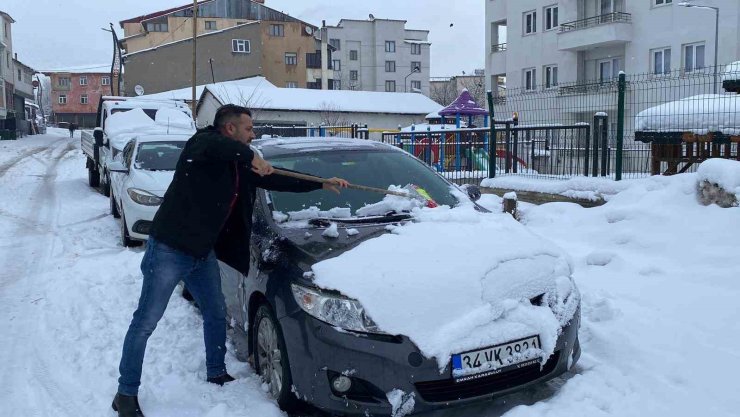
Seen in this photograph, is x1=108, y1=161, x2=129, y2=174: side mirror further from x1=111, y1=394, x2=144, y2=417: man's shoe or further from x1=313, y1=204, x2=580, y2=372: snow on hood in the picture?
x1=313, y1=204, x2=580, y2=372: snow on hood

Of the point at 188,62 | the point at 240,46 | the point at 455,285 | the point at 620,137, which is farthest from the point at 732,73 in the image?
the point at 240,46

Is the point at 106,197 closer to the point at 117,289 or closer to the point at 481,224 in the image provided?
the point at 117,289

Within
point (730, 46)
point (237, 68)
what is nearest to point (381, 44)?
point (237, 68)

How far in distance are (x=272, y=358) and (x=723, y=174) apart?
5.55 m

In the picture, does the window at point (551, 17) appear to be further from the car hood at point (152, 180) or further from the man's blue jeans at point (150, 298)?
the man's blue jeans at point (150, 298)

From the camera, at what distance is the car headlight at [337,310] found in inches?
131

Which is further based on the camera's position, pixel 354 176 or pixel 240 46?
pixel 240 46

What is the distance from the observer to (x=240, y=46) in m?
50.9

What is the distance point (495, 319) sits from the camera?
3.44 metres

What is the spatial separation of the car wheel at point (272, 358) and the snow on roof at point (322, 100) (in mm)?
31339

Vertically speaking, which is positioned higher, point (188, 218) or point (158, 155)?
point (158, 155)

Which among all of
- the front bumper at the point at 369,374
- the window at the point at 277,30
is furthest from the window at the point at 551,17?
the front bumper at the point at 369,374

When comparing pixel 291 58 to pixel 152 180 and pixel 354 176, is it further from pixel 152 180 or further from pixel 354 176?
pixel 354 176

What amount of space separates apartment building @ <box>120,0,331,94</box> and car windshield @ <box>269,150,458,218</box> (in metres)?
39.9
